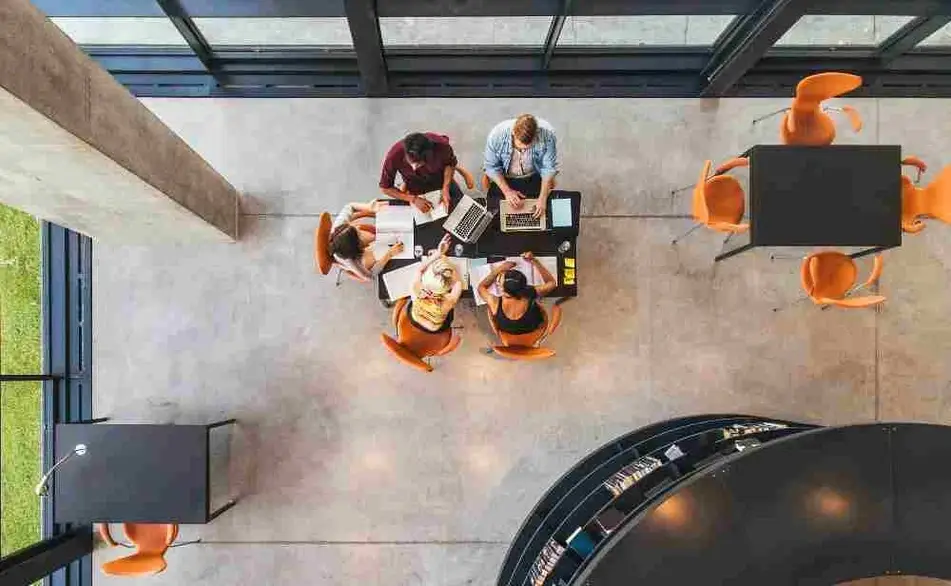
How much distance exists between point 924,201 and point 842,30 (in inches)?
56.1

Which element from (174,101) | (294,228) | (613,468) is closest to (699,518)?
(613,468)

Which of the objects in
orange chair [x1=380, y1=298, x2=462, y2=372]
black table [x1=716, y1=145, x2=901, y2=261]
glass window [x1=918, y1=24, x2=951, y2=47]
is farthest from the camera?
glass window [x1=918, y1=24, x2=951, y2=47]

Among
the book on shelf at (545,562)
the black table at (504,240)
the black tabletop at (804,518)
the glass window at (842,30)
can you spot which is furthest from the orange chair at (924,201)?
the book on shelf at (545,562)

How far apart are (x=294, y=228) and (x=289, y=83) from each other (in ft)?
3.83

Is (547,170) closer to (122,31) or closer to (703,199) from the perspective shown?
(703,199)

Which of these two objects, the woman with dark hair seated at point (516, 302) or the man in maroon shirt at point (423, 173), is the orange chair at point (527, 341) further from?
the man in maroon shirt at point (423, 173)

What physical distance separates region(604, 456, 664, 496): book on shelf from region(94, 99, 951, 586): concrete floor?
41.5 inches

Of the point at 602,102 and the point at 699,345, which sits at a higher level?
the point at 602,102

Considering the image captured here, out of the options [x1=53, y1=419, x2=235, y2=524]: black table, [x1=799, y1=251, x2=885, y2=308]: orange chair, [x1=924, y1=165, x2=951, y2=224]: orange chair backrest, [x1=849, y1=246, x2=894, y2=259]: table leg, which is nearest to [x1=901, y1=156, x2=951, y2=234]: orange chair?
[x1=924, y1=165, x2=951, y2=224]: orange chair backrest

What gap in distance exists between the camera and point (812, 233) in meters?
3.88

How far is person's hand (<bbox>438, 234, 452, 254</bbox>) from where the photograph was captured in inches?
160

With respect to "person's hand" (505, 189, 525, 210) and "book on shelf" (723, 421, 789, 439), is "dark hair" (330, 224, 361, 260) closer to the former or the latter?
"person's hand" (505, 189, 525, 210)

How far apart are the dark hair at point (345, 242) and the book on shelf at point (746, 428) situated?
8.54ft

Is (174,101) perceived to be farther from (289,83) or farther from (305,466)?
(305,466)
